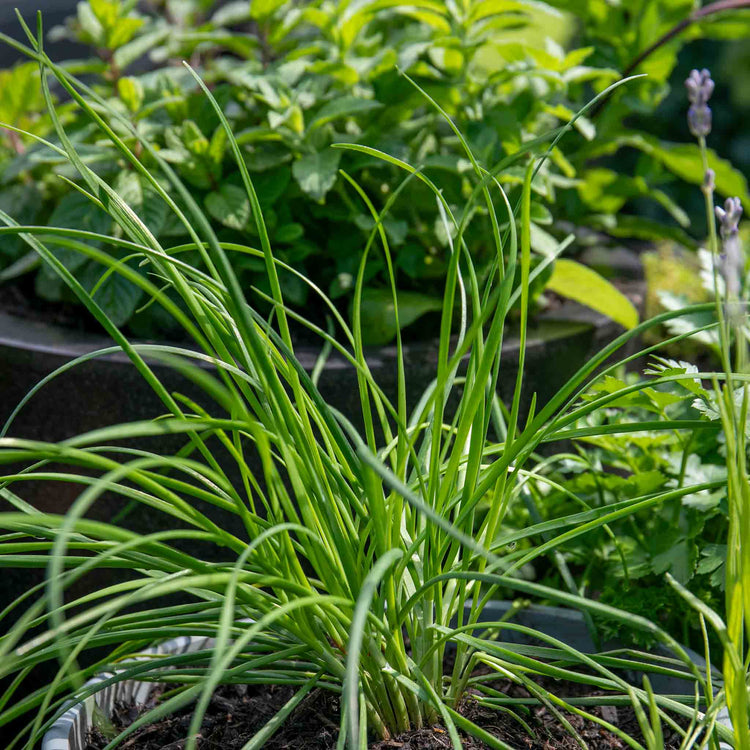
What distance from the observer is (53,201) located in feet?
4.30

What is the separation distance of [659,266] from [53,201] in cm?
106

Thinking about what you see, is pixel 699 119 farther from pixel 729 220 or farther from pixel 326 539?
pixel 326 539

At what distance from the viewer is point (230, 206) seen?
3.53 ft

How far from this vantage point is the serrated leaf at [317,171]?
1.03 metres

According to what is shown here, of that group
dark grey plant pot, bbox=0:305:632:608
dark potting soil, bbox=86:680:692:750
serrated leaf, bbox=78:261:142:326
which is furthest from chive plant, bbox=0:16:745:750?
serrated leaf, bbox=78:261:142:326

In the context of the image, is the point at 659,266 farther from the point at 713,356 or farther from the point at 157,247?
the point at 157,247

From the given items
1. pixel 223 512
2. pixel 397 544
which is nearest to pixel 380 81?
pixel 223 512

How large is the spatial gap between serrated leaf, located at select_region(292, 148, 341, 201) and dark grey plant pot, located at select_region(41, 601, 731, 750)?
52 cm

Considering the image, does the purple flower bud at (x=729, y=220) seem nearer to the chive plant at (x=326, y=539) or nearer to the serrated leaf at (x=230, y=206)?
the chive plant at (x=326, y=539)

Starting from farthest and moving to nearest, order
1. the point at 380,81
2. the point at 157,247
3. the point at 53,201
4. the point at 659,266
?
the point at 659,266 < the point at 53,201 < the point at 380,81 < the point at 157,247

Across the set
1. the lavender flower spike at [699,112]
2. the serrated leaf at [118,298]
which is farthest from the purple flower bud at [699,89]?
the serrated leaf at [118,298]

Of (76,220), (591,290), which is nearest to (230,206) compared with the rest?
(76,220)

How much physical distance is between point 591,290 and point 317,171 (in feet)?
1.30

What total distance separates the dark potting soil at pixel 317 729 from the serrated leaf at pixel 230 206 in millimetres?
559
